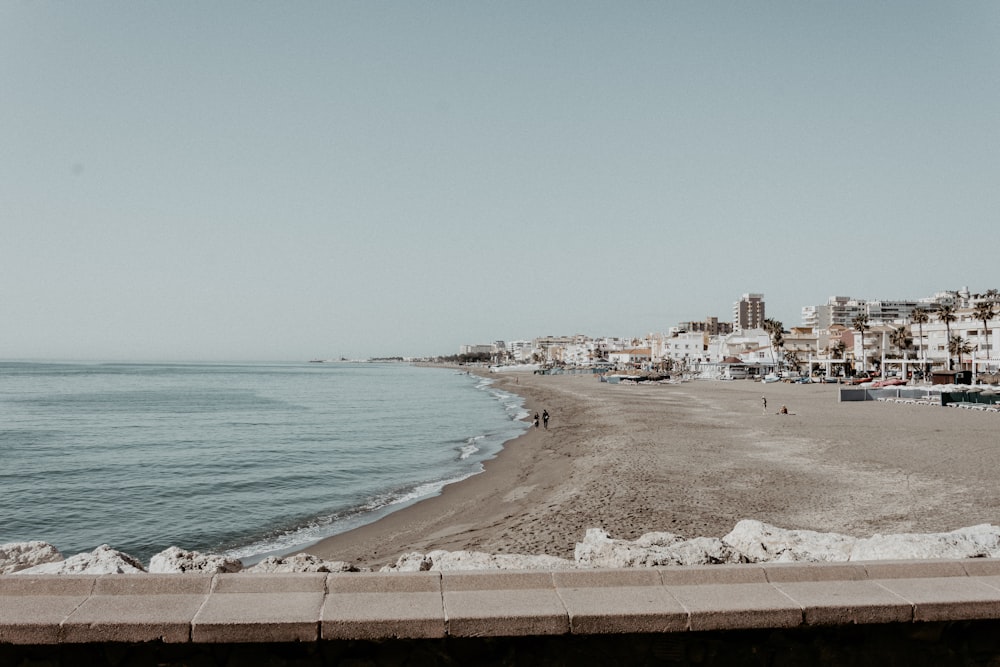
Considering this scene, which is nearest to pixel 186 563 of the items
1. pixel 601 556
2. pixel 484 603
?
pixel 484 603

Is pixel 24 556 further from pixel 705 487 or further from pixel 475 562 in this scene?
pixel 705 487

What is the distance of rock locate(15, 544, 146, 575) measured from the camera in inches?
214

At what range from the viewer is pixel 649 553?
6008mm

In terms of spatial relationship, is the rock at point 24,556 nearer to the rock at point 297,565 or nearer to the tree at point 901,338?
the rock at point 297,565

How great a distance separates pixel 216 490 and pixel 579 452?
521 inches

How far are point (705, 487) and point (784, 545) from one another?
36.4 feet

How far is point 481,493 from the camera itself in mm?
19781

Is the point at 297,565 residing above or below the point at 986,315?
below

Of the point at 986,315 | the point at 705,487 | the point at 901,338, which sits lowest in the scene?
the point at 705,487

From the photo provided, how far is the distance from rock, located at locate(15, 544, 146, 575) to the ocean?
26.0 feet

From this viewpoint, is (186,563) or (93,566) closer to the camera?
(93,566)

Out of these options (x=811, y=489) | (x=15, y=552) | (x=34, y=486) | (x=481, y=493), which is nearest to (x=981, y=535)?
(x=15, y=552)

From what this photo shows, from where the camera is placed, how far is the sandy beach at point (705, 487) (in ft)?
44.4

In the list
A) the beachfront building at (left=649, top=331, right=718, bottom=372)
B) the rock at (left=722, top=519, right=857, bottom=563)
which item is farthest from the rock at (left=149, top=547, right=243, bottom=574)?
the beachfront building at (left=649, top=331, right=718, bottom=372)
